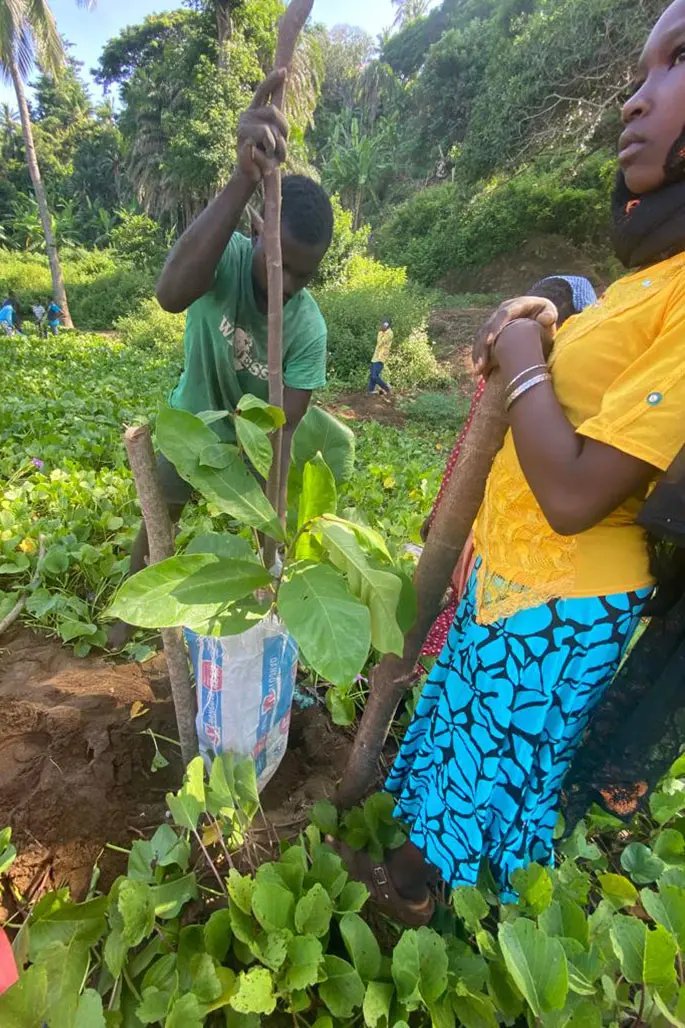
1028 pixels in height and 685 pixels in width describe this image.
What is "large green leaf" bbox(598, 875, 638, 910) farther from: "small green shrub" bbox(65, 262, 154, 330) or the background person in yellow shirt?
"small green shrub" bbox(65, 262, 154, 330)

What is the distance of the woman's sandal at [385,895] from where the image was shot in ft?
4.34

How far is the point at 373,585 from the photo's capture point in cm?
91

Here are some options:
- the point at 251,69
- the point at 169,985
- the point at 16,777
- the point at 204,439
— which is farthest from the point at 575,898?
the point at 251,69

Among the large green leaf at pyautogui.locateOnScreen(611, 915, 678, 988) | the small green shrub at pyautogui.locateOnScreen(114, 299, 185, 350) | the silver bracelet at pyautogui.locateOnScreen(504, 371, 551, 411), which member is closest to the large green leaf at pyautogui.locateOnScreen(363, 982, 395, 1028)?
the large green leaf at pyautogui.locateOnScreen(611, 915, 678, 988)

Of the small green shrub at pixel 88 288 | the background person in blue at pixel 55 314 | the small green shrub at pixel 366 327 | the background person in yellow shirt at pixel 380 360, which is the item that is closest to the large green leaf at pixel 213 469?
the background person in yellow shirt at pixel 380 360

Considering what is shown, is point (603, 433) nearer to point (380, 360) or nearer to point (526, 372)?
point (526, 372)

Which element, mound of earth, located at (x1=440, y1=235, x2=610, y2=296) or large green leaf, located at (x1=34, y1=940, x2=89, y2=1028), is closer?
large green leaf, located at (x1=34, y1=940, x2=89, y2=1028)

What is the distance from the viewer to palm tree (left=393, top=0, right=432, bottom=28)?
88.9ft

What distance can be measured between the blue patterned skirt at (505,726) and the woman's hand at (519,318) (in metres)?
0.44

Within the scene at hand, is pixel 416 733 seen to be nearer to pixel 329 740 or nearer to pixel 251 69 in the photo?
pixel 329 740

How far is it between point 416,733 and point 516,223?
19.3 m

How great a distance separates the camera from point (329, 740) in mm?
1771

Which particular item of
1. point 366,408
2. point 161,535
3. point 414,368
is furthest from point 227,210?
point 414,368

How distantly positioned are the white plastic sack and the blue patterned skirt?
34 cm
